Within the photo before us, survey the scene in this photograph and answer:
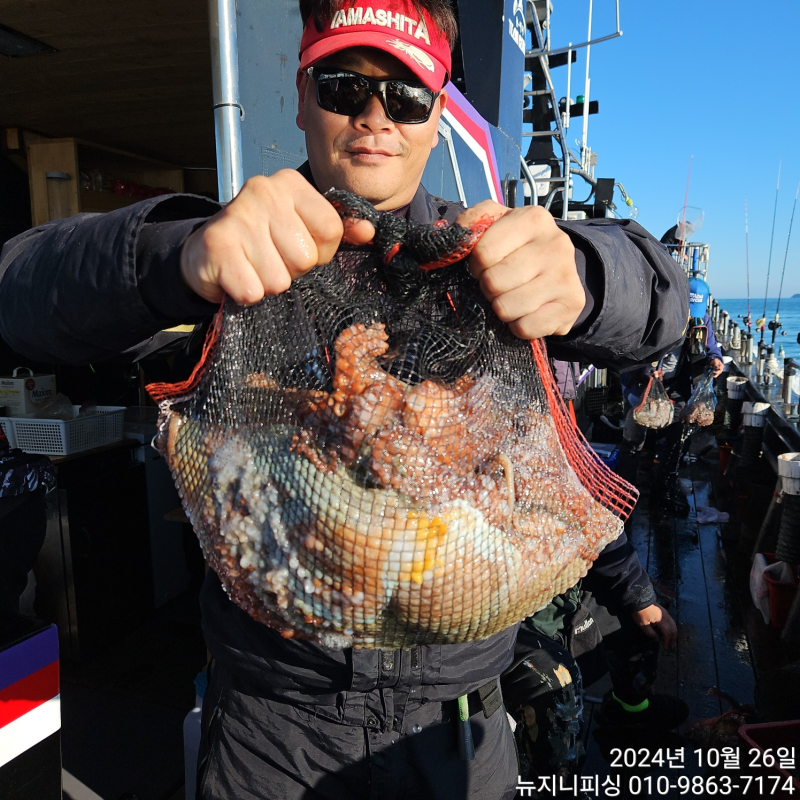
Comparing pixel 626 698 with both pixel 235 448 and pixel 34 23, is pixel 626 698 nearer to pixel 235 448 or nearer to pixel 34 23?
pixel 235 448

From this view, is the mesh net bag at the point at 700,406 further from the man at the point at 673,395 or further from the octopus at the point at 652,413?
the octopus at the point at 652,413

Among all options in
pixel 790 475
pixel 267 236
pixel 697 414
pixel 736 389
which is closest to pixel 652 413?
pixel 697 414

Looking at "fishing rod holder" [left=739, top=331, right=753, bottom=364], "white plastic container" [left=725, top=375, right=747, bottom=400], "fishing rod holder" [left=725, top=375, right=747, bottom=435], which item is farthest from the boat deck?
"fishing rod holder" [left=739, top=331, right=753, bottom=364]

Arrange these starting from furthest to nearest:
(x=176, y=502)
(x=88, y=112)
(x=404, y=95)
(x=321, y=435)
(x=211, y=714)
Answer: (x=88, y=112) → (x=176, y=502) → (x=211, y=714) → (x=404, y=95) → (x=321, y=435)

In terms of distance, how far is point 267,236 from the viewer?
3.13ft

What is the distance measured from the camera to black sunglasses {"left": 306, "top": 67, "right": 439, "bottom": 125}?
1.36 m

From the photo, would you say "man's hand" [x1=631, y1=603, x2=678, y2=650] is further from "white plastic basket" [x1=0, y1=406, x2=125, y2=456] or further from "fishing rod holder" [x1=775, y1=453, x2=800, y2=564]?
"white plastic basket" [x1=0, y1=406, x2=125, y2=456]

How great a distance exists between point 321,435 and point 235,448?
0.19m

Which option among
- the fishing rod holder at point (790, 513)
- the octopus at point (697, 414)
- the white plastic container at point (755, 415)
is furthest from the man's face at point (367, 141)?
the octopus at point (697, 414)

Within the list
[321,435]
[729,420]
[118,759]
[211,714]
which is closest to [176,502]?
[118,759]

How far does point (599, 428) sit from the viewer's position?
369 inches

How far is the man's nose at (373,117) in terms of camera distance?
53.6 inches

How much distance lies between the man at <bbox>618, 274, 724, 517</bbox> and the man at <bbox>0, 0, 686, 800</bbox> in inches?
222

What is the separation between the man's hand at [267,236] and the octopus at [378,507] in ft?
0.62
